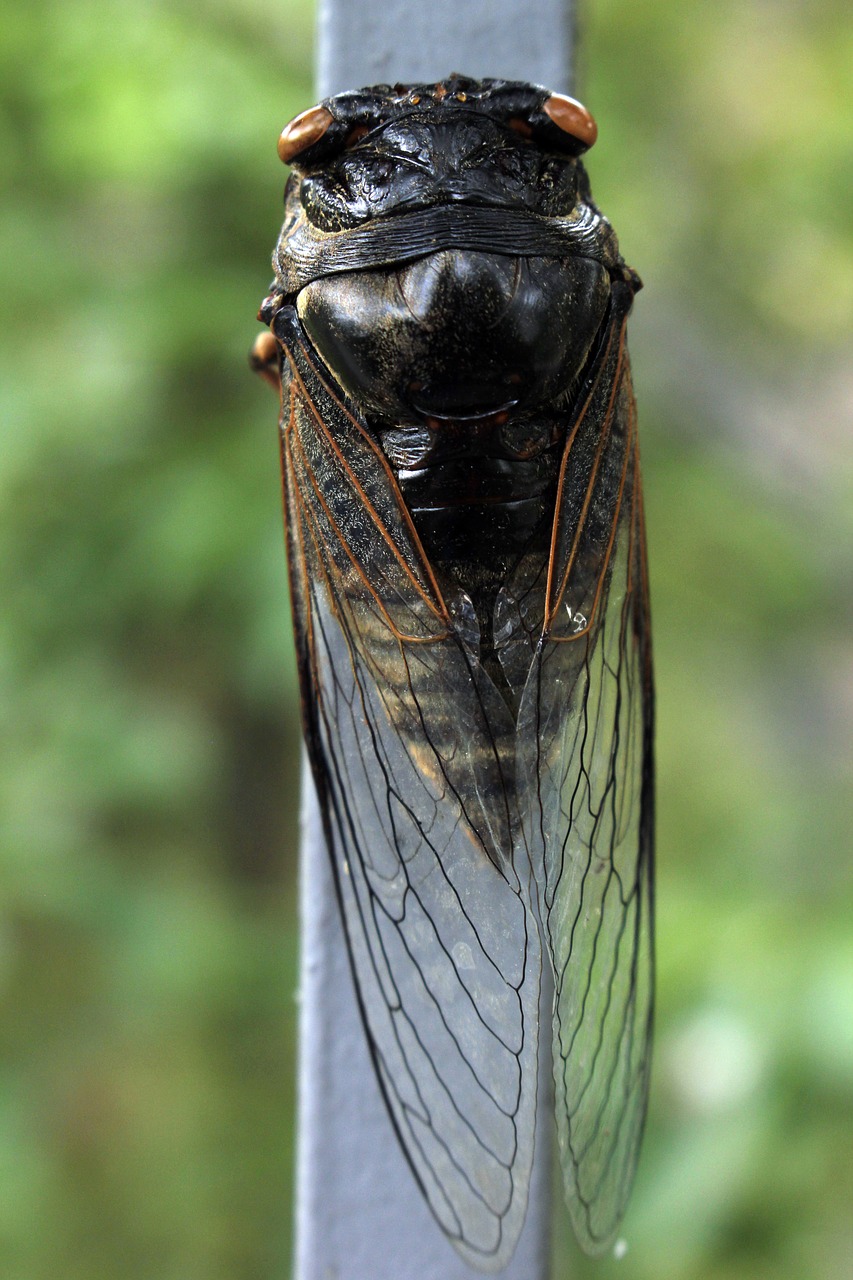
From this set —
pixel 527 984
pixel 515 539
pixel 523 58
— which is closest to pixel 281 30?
pixel 523 58

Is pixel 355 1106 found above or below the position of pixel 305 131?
below

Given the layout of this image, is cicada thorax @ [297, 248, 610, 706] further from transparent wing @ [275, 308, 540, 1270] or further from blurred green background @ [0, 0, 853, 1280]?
blurred green background @ [0, 0, 853, 1280]

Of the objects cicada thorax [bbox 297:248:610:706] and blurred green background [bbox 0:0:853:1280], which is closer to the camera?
cicada thorax [bbox 297:248:610:706]

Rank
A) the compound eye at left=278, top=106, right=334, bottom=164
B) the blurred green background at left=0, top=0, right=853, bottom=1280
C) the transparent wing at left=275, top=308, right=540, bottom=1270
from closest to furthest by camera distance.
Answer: the transparent wing at left=275, top=308, right=540, bottom=1270 → the compound eye at left=278, top=106, right=334, bottom=164 → the blurred green background at left=0, top=0, right=853, bottom=1280

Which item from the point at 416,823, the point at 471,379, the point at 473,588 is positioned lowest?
the point at 416,823

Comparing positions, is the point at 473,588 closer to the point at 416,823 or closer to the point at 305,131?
the point at 416,823

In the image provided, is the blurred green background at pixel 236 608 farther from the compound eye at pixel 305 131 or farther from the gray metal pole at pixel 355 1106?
the compound eye at pixel 305 131

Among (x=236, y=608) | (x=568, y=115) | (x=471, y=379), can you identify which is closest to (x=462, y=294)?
(x=471, y=379)

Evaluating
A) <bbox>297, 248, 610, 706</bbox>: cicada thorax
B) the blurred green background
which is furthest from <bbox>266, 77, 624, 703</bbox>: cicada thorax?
the blurred green background

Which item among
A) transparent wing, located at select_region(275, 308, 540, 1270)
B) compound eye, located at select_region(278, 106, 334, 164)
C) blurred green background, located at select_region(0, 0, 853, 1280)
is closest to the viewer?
transparent wing, located at select_region(275, 308, 540, 1270)
